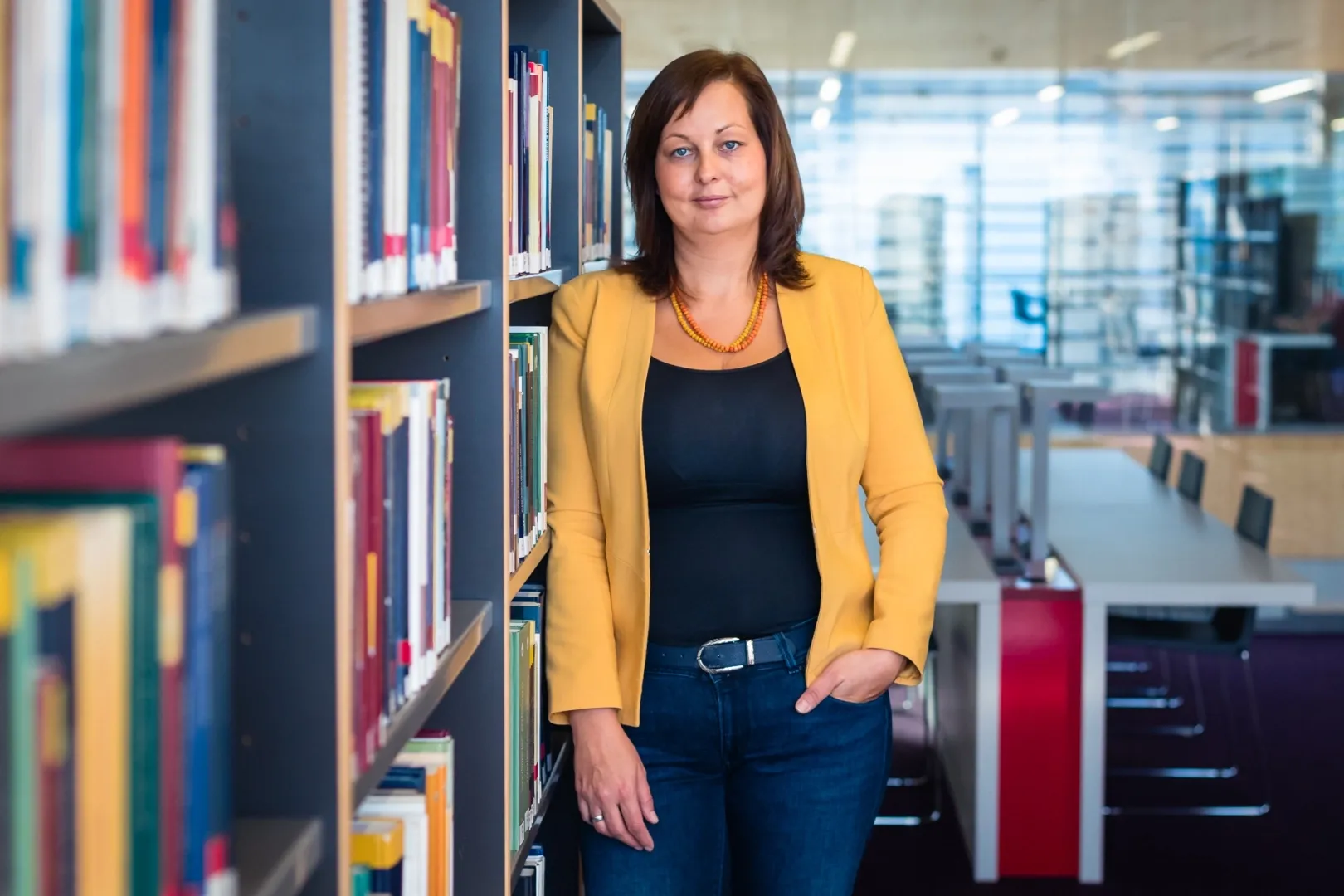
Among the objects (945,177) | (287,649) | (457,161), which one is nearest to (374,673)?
(287,649)

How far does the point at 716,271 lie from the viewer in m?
2.01

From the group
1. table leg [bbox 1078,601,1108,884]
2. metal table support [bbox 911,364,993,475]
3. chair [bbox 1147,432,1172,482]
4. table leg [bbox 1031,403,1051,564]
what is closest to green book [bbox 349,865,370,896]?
table leg [bbox 1078,601,1108,884]

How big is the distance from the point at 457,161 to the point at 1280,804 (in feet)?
11.3

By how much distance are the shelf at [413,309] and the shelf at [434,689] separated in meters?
0.33

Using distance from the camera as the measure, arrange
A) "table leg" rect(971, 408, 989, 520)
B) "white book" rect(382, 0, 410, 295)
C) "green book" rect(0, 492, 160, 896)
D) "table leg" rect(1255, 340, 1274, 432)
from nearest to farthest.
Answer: "green book" rect(0, 492, 160, 896), "white book" rect(382, 0, 410, 295), "table leg" rect(971, 408, 989, 520), "table leg" rect(1255, 340, 1274, 432)

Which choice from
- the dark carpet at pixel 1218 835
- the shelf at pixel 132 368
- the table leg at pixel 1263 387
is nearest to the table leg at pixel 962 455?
the dark carpet at pixel 1218 835

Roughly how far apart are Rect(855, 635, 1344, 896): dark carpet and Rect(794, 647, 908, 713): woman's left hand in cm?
174

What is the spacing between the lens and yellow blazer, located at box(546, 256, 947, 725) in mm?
1915

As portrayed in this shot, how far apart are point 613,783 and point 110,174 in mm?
1279

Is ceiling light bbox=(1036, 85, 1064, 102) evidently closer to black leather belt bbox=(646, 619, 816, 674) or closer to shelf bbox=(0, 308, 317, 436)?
black leather belt bbox=(646, 619, 816, 674)

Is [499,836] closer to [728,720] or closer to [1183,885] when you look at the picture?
[728,720]

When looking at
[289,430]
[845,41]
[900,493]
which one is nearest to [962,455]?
[845,41]

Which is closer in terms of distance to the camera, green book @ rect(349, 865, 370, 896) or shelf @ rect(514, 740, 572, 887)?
green book @ rect(349, 865, 370, 896)

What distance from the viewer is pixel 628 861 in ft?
6.30
